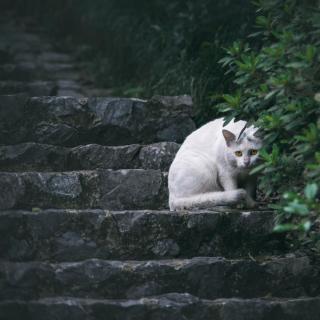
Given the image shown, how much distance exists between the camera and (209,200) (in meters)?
5.82

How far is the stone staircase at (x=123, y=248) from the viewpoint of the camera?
5.03 m

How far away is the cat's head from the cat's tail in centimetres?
22

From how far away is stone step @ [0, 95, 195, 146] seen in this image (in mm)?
6711

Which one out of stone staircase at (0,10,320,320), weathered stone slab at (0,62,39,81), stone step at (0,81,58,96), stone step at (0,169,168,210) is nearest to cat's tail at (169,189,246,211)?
stone staircase at (0,10,320,320)

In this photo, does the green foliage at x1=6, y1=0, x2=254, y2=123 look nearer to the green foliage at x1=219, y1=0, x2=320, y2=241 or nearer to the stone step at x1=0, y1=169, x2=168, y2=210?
→ the stone step at x1=0, y1=169, x2=168, y2=210

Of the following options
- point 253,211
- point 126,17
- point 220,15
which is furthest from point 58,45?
point 253,211

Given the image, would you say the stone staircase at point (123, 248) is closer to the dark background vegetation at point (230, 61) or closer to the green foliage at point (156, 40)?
the dark background vegetation at point (230, 61)

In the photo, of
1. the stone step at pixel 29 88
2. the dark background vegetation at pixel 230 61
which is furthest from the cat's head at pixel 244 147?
the stone step at pixel 29 88

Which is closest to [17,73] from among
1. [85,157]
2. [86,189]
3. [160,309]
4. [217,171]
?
[85,157]

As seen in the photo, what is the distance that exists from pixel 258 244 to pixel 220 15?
3825mm

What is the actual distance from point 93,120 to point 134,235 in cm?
174

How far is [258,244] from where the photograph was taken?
5641 mm

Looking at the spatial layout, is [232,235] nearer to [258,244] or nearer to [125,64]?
[258,244]

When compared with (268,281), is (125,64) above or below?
above
